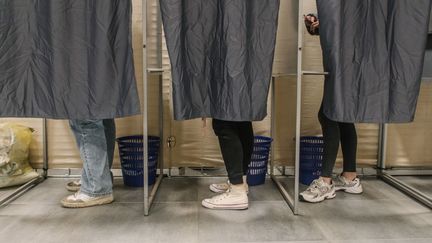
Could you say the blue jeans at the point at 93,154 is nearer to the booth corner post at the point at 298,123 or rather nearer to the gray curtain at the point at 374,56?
the booth corner post at the point at 298,123

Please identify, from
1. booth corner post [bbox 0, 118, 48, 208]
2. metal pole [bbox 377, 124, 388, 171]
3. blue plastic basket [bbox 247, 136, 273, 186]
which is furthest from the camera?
metal pole [bbox 377, 124, 388, 171]

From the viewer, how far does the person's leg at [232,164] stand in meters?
2.01

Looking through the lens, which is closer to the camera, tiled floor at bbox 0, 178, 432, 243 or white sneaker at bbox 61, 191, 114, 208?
tiled floor at bbox 0, 178, 432, 243

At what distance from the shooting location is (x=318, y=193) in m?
2.18

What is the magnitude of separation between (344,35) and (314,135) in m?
0.94

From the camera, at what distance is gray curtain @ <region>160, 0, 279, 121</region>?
1855 millimetres

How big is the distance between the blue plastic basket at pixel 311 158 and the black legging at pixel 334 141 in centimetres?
17

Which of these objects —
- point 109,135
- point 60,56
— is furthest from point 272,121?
point 60,56

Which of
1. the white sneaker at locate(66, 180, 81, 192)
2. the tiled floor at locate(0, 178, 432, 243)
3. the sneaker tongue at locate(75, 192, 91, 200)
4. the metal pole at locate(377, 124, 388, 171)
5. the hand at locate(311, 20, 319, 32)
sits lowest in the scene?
the tiled floor at locate(0, 178, 432, 243)

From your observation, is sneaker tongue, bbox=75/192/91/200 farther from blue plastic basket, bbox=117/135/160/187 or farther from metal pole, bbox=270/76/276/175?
metal pole, bbox=270/76/276/175

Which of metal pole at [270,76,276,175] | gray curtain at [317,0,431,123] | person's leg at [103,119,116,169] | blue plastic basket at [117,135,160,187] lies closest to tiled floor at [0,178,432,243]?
blue plastic basket at [117,135,160,187]

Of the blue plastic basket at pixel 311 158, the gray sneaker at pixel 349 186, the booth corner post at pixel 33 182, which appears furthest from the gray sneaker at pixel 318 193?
the booth corner post at pixel 33 182

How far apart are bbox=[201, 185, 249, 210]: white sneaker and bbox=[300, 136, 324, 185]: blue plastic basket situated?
629mm

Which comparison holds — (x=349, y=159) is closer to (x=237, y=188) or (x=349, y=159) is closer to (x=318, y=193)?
(x=318, y=193)
